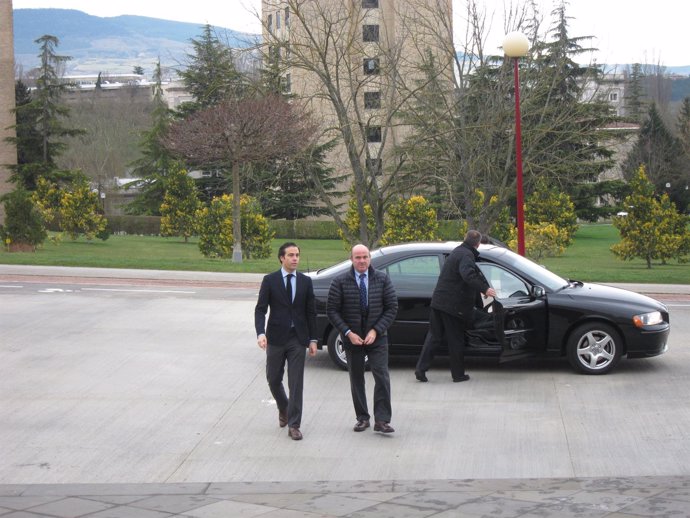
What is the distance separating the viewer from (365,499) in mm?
6887

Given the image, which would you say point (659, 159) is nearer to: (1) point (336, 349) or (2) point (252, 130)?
(2) point (252, 130)

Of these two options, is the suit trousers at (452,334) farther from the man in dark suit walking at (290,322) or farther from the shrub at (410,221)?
the shrub at (410,221)

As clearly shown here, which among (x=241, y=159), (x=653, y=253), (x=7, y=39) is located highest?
(x=7, y=39)

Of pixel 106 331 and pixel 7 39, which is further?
pixel 7 39

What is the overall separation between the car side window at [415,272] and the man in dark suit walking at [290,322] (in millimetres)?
3123

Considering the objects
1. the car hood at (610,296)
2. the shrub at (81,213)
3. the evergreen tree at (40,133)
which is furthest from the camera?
the evergreen tree at (40,133)

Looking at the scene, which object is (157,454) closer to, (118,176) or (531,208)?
(531,208)

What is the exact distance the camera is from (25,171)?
5656 cm

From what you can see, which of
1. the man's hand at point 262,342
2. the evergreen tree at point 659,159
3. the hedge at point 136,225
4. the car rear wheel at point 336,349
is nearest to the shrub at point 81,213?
the hedge at point 136,225

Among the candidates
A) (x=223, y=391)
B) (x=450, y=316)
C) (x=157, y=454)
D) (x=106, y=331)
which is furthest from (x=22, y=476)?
(x=106, y=331)

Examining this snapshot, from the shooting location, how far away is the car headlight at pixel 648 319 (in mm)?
11438

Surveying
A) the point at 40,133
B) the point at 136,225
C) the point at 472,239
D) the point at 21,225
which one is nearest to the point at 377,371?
the point at 472,239

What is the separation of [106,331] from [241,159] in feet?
70.2

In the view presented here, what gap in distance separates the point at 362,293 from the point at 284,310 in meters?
0.71
